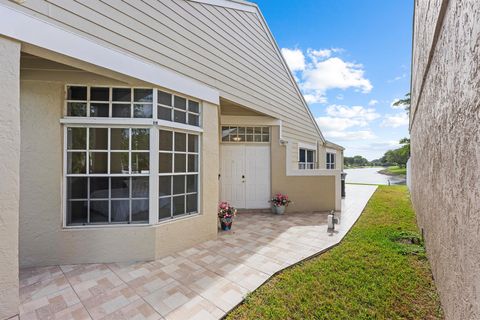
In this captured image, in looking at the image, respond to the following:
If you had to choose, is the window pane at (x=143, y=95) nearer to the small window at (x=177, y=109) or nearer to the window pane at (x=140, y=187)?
the small window at (x=177, y=109)

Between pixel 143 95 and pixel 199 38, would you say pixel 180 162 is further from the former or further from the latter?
pixel 199 38

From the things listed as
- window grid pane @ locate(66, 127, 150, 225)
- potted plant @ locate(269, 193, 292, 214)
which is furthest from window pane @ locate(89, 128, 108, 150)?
potted plant @ locate(269, 193, 292, 214)

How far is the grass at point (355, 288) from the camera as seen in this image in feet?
7.63

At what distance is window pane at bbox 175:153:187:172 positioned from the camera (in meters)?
3.95

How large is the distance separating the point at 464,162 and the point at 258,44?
5.90 m

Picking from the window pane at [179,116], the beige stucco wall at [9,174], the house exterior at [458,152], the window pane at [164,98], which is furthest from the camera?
the window pane at [179,116]

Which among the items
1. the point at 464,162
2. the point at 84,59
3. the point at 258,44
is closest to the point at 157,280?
the point at 84,59

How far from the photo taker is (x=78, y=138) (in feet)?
11.1

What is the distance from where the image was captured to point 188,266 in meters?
3.29

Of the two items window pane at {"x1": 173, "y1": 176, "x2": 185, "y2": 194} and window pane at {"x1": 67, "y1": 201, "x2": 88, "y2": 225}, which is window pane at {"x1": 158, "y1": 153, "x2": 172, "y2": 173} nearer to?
window pane at {"x1": 173, "y1": 176, "x2": 185, "y2": 194}

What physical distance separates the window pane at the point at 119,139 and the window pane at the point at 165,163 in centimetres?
59

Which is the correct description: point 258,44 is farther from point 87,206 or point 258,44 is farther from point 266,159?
point 87,206

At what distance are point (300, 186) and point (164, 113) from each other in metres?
4.86

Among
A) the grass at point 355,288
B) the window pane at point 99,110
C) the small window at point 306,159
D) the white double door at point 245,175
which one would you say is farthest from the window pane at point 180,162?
the small window at point 306,159
